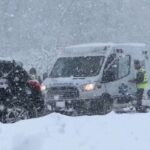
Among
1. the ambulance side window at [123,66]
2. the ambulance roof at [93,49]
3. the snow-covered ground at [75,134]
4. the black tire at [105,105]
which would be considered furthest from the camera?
the ambulance side window at [123,66]

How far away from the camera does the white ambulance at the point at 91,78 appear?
15656 mm

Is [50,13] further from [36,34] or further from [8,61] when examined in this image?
[8,61]

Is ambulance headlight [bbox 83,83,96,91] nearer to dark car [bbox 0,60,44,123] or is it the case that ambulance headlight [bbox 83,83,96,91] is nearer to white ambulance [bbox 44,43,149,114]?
white ambulance [bbox 44,43,149,114]

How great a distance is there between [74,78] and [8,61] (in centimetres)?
404

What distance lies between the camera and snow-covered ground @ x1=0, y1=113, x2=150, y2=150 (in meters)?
7.13

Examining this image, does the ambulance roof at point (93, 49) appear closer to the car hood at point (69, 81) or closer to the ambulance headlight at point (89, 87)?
the car hood at point (69, 81)

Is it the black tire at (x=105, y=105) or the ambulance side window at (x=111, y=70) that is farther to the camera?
the ambulance side window at (x=111, y=70)

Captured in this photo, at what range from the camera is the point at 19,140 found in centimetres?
711

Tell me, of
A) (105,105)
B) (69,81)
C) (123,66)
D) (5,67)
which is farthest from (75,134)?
(123,66)

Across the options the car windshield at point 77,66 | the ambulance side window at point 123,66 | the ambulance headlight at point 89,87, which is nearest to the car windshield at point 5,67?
the ambulance headlight at point 89,87

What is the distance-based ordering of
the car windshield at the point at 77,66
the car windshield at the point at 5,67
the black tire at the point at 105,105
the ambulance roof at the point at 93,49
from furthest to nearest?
the ambulance roof at the point at 93,49 → the car windshield at the point at 77,66 → the black tire at the point at 105,105 → the car windshield at the point at 5,67

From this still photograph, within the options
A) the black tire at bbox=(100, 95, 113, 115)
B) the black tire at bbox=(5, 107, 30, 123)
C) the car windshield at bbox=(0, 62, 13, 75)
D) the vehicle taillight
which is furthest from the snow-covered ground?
the black tire at bbox=(100, 95, 113, 115)

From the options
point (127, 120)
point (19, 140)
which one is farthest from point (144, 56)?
point (19, 140)

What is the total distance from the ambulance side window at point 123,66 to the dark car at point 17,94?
15.3ft
